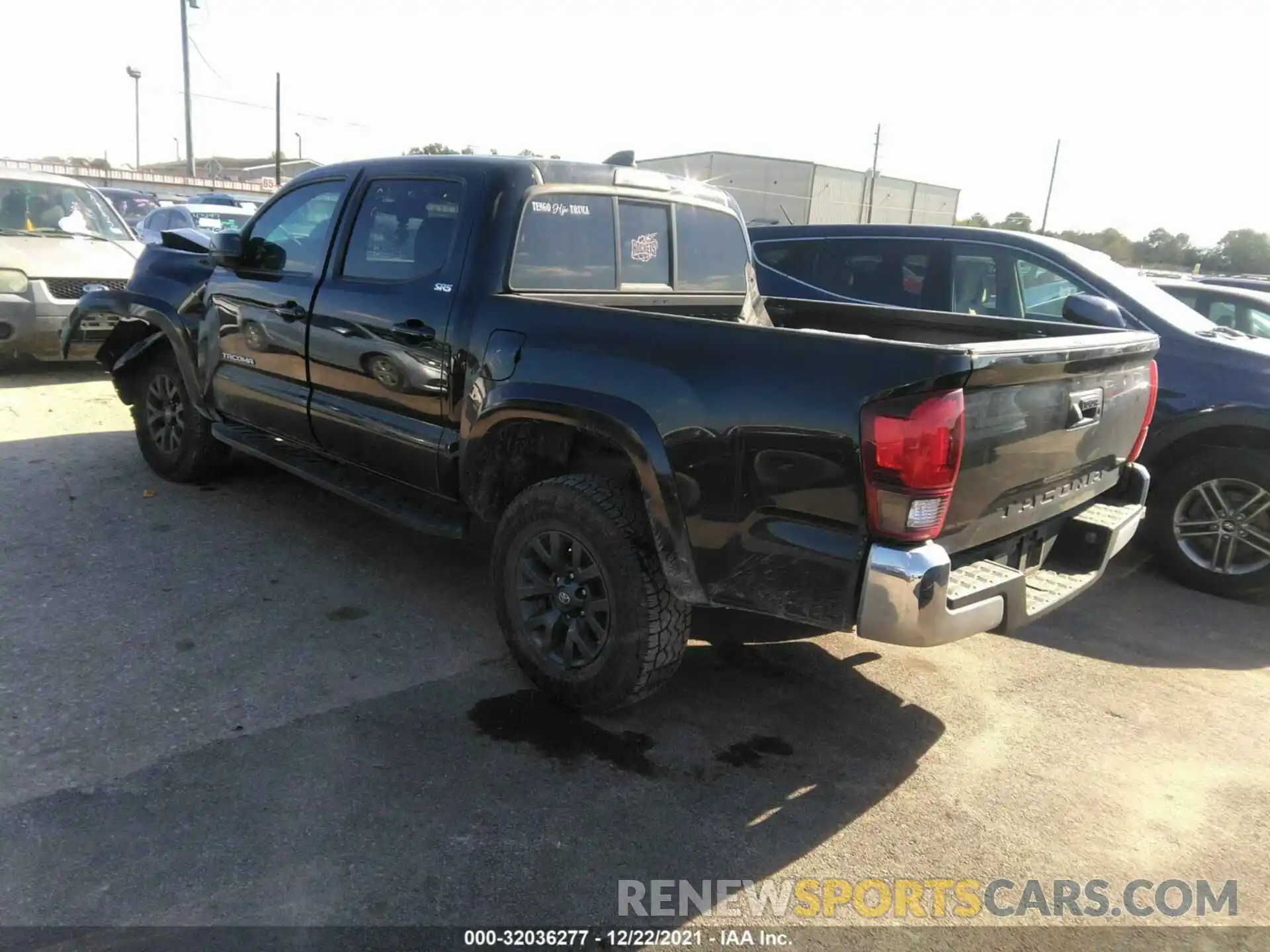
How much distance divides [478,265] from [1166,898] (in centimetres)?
317

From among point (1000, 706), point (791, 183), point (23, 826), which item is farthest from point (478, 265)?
point (791, 183)

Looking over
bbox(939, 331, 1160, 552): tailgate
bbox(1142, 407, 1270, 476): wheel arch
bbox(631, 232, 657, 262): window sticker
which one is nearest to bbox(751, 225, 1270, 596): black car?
bbox(1142, 407, 1270, 476): wheel arch

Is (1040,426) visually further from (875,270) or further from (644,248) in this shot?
(875,270)

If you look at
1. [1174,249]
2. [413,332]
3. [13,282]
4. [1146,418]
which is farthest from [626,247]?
[1174,249]

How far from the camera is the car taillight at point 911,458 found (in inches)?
96.8

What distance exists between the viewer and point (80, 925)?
2.26 m

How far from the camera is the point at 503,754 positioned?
3111mm

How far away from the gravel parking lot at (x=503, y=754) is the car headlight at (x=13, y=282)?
4.57 meters

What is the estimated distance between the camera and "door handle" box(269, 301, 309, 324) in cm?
444

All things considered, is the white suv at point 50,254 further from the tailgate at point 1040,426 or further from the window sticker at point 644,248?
the tailgate at point 1040,426

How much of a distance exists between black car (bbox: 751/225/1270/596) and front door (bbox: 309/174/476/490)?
3.04m

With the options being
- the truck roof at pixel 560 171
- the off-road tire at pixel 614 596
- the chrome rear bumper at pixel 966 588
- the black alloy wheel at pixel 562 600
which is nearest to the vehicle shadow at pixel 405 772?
the off-road tire at pixel 614 596

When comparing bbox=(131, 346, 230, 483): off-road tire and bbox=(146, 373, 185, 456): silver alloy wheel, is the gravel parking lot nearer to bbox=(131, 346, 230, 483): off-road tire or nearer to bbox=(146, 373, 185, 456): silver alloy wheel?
bbox=(131, 346, 230, 483): off-road tire

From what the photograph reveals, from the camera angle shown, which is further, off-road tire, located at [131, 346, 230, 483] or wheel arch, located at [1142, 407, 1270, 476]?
off-road tire, located at [131, 346, 230, 483]
